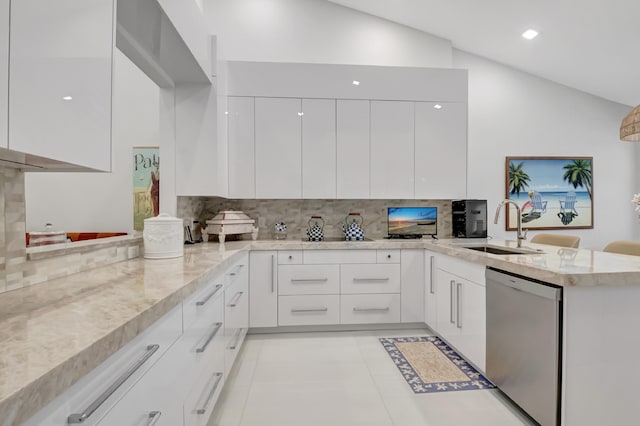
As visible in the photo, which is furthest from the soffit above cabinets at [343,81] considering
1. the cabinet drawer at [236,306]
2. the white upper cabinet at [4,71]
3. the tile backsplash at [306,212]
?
the white upper cabinet at [4,71]

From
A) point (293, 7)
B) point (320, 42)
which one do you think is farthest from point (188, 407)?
point (293, 7)

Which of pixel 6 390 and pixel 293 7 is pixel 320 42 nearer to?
pixel 293 7

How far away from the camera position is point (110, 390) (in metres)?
0.71

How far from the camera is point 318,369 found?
228 centimetres

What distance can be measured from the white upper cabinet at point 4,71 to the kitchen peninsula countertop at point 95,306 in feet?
1.47

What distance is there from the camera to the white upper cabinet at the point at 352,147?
319 centimetres

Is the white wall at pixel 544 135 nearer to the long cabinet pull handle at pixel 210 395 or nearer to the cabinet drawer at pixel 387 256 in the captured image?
the cabinet drawer at pixel 387 256

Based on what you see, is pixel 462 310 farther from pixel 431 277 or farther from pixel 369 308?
pixel 369 308

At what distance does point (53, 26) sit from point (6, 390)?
0.94m

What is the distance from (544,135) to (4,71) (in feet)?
16.4

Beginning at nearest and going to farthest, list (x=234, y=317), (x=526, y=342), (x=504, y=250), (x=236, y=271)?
(x=526, y=342)
(x=234, y=317)
(x=236, y=271)
(x=504, y=250)

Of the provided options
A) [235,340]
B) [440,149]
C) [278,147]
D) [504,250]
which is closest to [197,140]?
[278,147]

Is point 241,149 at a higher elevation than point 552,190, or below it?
higher

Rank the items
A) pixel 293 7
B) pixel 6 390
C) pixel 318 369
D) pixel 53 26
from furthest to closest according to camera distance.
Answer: pixel 293 7, pixel 318 369, pixel 53 26, pixel 6 390
